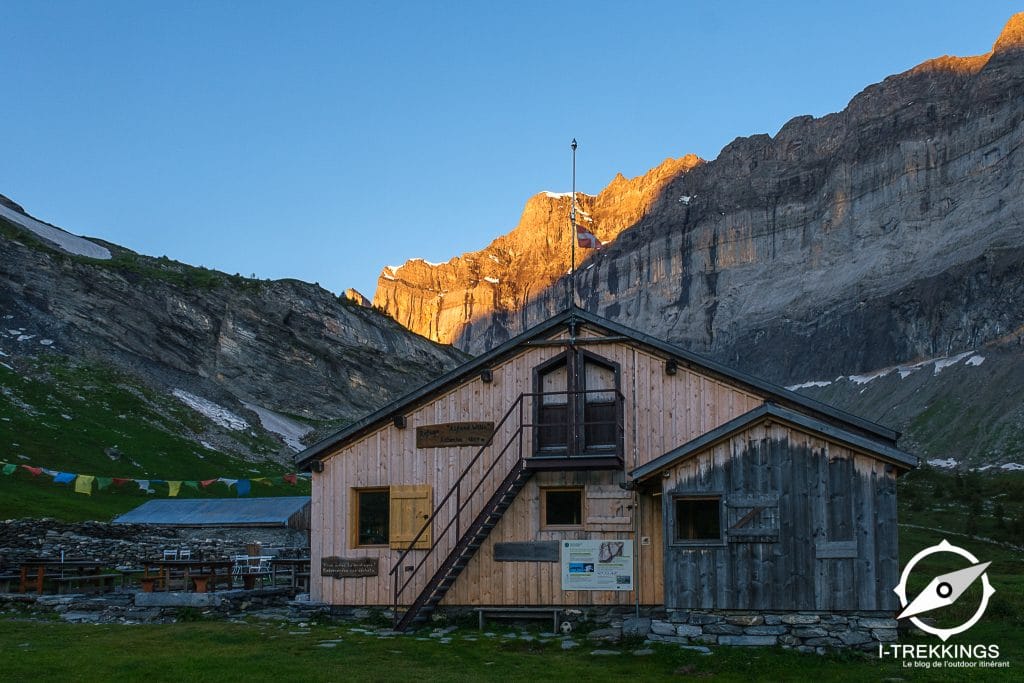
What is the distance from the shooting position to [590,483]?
76.1ft

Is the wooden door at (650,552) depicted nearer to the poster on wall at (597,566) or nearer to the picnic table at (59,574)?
the poster on wall at (597,566)

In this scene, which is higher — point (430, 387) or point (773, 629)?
point (430, 387)

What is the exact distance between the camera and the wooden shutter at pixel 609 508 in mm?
22797

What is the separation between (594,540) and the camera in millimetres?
22844

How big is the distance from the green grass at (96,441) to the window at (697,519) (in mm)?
29013

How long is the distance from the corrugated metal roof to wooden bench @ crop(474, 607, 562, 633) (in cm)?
1542

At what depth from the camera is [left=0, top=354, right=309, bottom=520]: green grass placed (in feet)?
150

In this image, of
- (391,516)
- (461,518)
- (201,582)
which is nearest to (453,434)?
(461,518)

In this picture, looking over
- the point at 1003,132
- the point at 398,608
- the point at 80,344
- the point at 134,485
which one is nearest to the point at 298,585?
the point at 398,608

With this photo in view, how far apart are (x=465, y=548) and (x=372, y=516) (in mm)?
3123

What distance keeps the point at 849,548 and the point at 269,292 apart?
9767 centimetres

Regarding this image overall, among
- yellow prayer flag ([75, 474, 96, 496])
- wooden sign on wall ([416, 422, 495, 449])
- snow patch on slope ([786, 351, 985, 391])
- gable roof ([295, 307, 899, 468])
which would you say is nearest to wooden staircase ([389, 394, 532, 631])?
wooden sign on wall ([416, 422, 495, 449])

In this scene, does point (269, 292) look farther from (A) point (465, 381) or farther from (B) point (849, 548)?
(B) point (849, 548)

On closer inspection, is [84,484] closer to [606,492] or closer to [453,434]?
[453,434]
